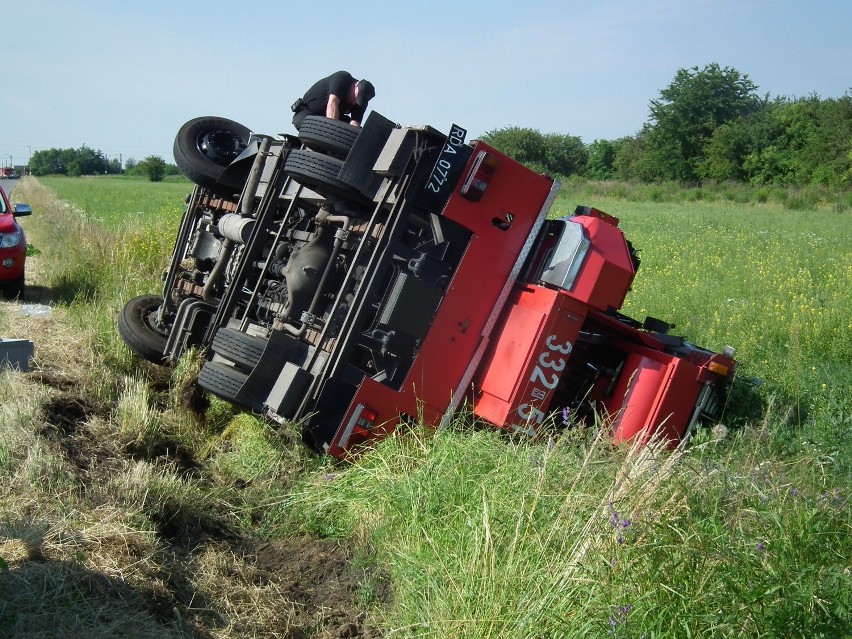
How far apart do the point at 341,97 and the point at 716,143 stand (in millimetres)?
50484

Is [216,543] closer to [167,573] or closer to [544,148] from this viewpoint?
[167,573]

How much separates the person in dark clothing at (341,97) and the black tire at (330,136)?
59 centimetres

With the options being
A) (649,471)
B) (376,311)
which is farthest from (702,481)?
(376,311)

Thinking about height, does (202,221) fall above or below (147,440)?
above

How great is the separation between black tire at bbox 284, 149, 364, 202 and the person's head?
924mm

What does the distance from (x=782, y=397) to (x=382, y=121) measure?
13.4ft

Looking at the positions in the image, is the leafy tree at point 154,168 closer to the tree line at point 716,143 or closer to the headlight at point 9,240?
the tree line at point 716,143

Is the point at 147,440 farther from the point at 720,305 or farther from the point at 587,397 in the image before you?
the point at 720,305

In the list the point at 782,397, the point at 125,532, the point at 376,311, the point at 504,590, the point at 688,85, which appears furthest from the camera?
the point at 688,85

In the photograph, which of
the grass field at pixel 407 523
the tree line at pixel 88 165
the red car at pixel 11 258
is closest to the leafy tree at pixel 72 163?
the tree line at pixel 88 165

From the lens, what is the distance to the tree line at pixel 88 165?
75.7 metres

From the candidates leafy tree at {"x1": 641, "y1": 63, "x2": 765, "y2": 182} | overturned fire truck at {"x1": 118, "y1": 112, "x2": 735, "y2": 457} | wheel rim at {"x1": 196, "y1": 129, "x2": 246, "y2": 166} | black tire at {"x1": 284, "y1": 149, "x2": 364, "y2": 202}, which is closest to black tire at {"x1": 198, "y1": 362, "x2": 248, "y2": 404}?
overturned fire truck at {"x1": 118, "y1": 112, "x2": 735, "y2": 457}

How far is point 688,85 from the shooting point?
61844 millimetres

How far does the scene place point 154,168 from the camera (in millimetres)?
74500
